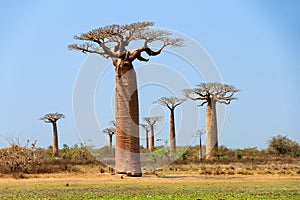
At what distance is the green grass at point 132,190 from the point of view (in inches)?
548

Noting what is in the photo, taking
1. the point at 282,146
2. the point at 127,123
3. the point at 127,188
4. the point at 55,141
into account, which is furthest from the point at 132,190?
the point at 282,146

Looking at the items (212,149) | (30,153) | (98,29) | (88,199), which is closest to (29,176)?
(30,153)

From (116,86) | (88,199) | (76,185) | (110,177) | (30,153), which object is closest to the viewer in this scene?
(88,199)

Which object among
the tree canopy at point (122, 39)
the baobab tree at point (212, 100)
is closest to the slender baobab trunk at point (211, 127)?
the baobab tree at point (212, 100)

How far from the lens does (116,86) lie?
23.0 meters

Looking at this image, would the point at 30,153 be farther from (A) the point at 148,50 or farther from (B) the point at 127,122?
(A) the point at 148,50

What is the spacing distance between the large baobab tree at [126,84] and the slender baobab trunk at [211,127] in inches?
771

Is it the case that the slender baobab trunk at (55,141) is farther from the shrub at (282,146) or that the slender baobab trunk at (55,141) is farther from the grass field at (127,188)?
the grass field at (127,188)

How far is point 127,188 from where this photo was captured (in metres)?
17.0

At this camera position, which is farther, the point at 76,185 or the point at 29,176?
the point at 29,176

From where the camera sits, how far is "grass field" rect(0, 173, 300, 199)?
45.9ft

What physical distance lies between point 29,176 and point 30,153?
10.4ft

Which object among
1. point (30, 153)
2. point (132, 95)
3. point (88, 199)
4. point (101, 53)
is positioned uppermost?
point (101, 53)

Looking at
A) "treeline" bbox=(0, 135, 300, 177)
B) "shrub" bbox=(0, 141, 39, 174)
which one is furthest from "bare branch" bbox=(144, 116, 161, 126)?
"shrub" bbox=(0, 141, 39, 174)
